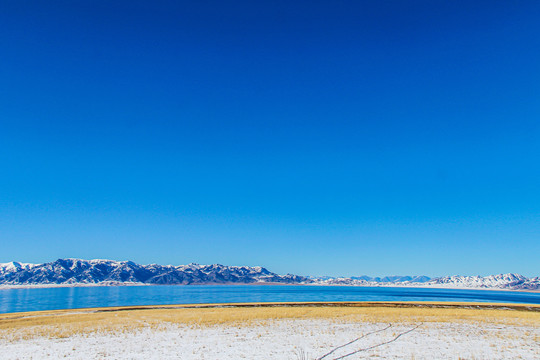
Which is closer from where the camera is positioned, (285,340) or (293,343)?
(293,343)

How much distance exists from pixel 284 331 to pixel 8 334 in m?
27.9

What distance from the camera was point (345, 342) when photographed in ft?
84.9

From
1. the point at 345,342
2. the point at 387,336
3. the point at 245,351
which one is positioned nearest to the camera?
the point at 245,351

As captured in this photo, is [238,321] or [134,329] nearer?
[134,329]

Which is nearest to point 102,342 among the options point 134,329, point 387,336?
point 134,329

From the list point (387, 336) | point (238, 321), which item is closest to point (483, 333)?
point (387, 336)

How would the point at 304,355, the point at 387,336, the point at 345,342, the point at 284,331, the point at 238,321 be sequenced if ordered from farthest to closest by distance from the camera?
1. the point at 238,321
2. the point at 284,331
3. the point at 387,336
4. the point at 345,342
5. the point at 304,355

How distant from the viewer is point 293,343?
85.0ft

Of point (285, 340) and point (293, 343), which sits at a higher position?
point (293, 343)

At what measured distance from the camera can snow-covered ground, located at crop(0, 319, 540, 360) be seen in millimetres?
22266

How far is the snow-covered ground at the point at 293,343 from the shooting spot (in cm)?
2227

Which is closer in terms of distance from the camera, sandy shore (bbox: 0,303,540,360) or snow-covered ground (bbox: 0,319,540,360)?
snow-covered ground (bbox: 0,319,540,360)

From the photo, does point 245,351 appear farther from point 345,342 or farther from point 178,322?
point 178,322

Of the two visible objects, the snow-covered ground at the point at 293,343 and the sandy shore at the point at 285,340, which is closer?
the snow-covered ground at the point at 293,343
